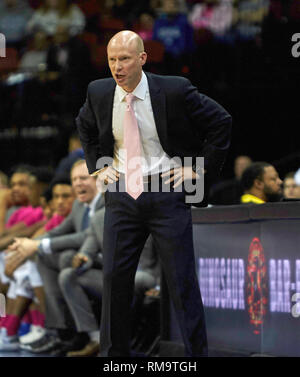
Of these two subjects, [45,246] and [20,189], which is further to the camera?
[20,189]

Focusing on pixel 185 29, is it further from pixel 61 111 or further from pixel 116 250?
pixel 116 250

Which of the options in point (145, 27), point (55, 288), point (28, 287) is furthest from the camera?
point (145, 27)

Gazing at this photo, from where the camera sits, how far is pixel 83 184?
20.8ft

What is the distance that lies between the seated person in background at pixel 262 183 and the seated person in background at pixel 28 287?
1.73 metres

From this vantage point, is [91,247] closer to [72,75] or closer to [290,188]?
[290,188]

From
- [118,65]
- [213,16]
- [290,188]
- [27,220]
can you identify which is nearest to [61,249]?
[27,220]

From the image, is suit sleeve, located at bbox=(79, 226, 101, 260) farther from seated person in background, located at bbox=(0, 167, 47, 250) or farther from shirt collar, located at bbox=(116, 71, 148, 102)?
shirt collar, located at bbox=(116, 71, 148, 102)

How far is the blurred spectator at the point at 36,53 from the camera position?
38.2 ft

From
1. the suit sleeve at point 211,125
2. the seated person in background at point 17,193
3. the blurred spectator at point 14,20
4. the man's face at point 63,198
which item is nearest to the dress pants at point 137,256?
the suit sleeve at point 211,125

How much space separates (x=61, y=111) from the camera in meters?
10.7

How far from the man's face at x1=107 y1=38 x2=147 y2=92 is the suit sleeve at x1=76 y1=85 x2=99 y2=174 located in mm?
283

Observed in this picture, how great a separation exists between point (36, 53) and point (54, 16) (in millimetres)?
669
